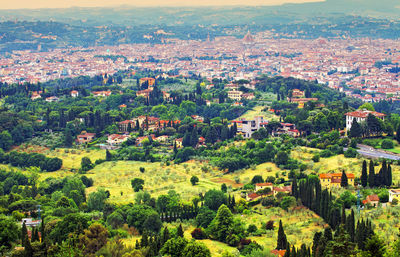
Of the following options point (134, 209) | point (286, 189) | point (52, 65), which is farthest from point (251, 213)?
point (52, 65)

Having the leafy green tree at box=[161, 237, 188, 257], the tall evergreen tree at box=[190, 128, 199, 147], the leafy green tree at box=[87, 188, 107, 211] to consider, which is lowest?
the tall evergreen tree at box=[190, 128, 199, 147]

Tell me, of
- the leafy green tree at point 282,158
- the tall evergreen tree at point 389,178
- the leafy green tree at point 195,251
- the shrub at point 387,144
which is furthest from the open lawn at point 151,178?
the shrub at point 387,144

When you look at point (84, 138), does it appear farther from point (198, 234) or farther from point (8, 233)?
point (8, 233)

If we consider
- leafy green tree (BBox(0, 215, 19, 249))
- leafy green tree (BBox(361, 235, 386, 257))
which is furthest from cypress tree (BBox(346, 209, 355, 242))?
leafy green tree (BBox(0, 215, 19, 249))

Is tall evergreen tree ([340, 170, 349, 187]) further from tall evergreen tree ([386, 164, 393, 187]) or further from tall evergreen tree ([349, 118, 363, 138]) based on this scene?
tall evergreen tree ([349, 118, 363, 138])

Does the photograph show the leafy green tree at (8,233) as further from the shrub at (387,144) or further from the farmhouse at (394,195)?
the shrub at (387,144)
